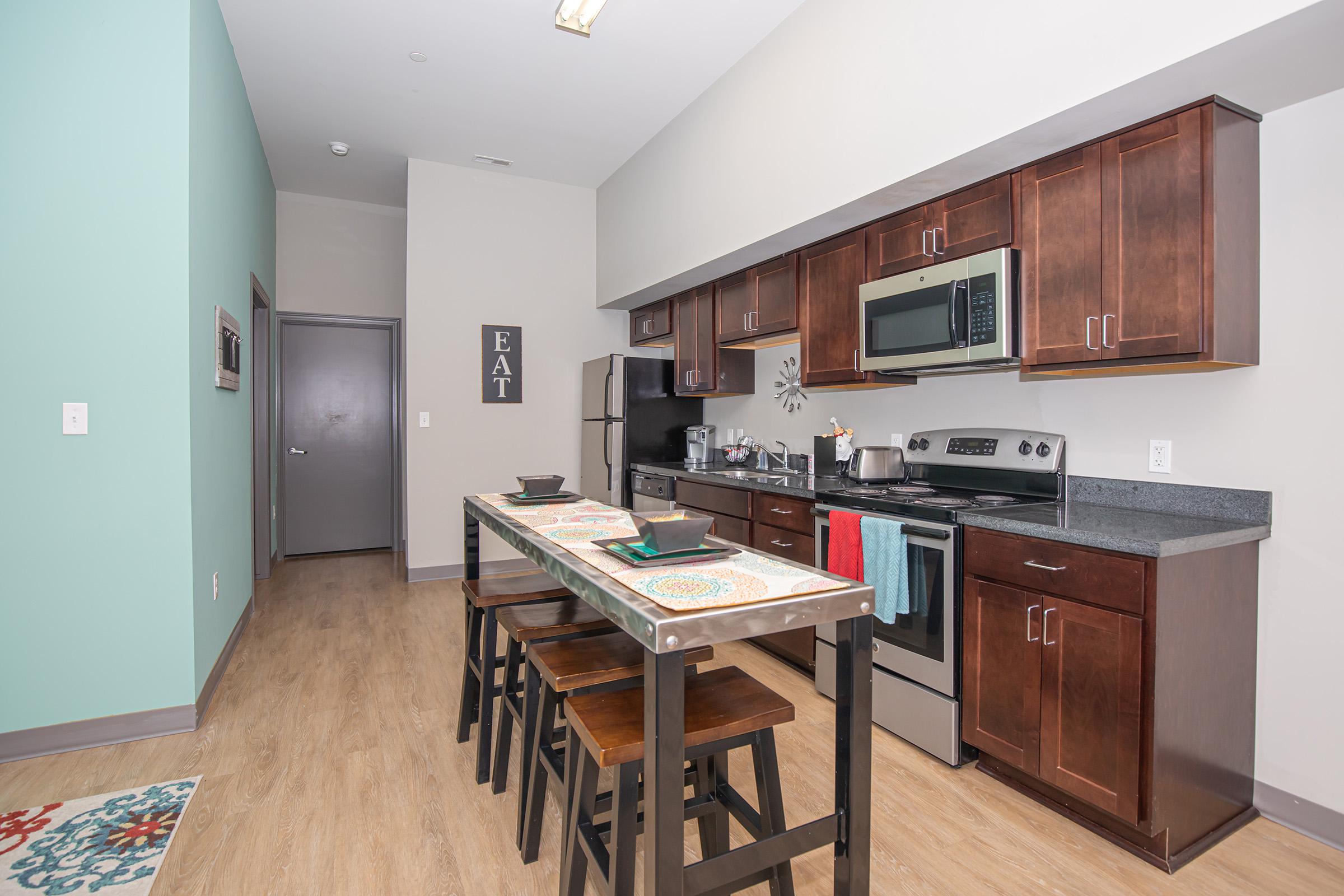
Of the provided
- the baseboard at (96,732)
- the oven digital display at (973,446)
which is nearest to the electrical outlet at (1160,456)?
the oven digital display at (973,446)

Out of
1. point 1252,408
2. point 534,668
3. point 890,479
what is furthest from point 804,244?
point 534,668

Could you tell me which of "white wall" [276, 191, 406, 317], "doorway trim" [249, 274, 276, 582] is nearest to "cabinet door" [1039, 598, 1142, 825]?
"doorway trim" [249, 274, 276, 582]

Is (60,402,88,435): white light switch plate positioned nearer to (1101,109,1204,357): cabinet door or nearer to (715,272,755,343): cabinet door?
(715,272,755,343): cabinet door

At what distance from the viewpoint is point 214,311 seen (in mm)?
2990

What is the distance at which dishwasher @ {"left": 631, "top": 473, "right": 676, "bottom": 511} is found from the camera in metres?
4.23

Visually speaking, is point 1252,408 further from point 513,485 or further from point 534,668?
point 513,485

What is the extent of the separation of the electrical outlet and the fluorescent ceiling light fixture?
2832 mm

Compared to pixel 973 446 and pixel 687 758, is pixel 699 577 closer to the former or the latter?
pixel 687 758

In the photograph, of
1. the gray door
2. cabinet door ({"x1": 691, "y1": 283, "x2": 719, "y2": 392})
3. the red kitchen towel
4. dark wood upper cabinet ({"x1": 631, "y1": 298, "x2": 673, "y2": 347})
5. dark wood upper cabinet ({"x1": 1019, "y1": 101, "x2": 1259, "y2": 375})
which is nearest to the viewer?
dark wood upper cabinet ({"x1": 1019, "y1": 101, "x2": 1259, "y2": 375})

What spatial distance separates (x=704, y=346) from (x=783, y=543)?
1732mm

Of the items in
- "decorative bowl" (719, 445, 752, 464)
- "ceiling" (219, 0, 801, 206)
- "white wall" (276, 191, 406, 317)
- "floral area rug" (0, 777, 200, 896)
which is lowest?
"floral area rug" (0, 777, 200, 896)

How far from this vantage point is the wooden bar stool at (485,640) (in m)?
2.20

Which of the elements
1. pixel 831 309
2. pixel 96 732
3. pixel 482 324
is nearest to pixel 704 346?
pixel 831 309

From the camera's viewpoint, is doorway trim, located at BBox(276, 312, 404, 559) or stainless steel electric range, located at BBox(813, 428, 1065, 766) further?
doorway trim, located at BBox(276, 312, 404, 559)
